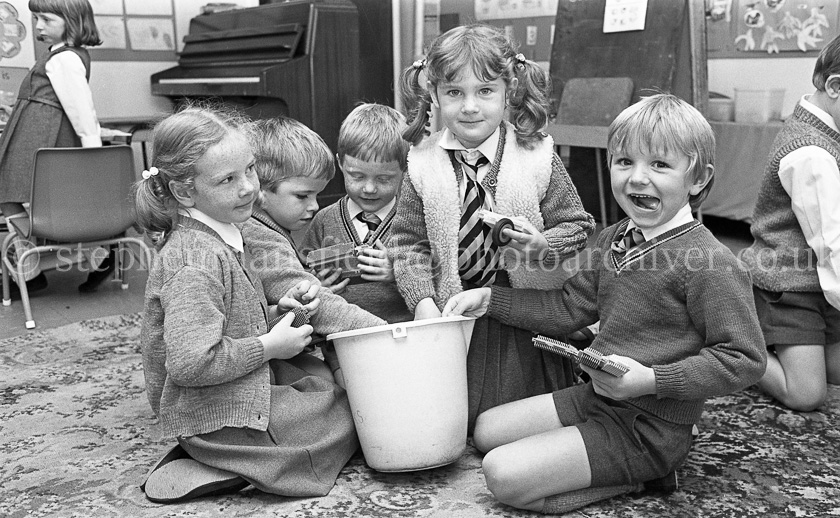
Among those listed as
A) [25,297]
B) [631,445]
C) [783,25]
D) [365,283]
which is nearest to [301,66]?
[25,297]

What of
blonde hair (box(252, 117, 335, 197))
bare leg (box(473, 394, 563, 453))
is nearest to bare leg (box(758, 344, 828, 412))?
bare leg (box(473, 394, 563, 453))

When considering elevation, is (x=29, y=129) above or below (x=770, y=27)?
below

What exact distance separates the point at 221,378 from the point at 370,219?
0.67 meters

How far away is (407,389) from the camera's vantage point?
4.91 ft

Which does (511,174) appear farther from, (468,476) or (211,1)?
(211,1)

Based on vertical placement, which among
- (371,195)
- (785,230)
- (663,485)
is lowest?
(663,485)

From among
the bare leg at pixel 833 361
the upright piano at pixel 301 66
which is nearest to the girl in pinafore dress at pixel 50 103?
the upright piano at pixel 301 66

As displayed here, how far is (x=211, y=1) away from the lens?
17.2 ft

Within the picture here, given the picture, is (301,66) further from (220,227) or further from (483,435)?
(483,435)

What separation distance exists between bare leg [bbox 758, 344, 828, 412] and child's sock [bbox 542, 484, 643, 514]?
2.35 feet

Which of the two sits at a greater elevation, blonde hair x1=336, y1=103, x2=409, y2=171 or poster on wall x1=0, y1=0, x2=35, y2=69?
poster on wall x1=0, y1=0, x2=35, y2=69

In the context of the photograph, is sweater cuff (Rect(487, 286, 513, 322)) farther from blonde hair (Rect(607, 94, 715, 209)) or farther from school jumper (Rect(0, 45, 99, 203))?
school jumper (Rect(0, 45, 99, 203))

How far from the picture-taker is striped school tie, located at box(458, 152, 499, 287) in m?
1.73

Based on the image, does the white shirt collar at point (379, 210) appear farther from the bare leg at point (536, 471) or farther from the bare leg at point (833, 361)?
the bare leg at point (833, 361)
